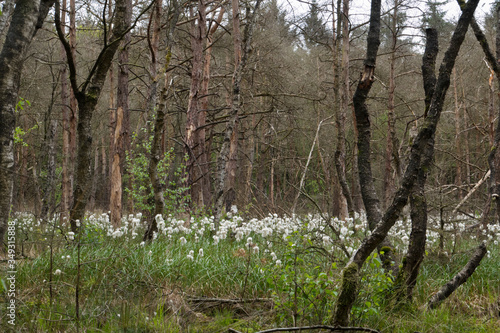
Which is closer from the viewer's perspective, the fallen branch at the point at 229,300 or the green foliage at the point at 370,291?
the green foliage at the point at 370,291

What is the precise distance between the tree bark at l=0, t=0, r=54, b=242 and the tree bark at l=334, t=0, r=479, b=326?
2.89 metres

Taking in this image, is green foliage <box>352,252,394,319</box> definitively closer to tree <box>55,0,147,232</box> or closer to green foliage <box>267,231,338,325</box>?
green foliage <box>267,231,338,325</box>

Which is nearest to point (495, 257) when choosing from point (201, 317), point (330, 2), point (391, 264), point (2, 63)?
point (391, 264)

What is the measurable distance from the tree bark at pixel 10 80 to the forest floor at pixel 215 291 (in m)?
0.45

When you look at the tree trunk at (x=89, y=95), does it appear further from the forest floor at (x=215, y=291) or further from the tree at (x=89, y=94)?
the forest floor at (x=215, y=291)

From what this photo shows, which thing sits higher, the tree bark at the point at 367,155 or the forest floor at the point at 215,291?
the tree bark at the point at 367,155

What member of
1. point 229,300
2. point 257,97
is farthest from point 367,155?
point 257,97

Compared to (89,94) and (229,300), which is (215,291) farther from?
(89,94)

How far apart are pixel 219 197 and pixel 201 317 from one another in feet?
14.6

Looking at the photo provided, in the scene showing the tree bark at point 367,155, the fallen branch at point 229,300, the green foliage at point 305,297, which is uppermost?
the tree bark at point 367,155

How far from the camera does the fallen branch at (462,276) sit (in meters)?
3.99

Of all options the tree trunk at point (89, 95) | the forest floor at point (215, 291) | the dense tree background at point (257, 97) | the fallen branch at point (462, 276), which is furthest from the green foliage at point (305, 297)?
the dense tree background at point (257, 97)

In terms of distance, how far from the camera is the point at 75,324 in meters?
3.32

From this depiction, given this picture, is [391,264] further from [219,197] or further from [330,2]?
[330,2]
